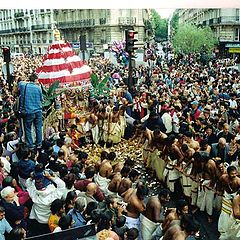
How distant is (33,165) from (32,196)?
427mm

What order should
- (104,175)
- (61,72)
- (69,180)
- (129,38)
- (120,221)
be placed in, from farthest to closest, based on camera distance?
(129,38) < (61,72) < (104,175) < (69,180) < (120,221)

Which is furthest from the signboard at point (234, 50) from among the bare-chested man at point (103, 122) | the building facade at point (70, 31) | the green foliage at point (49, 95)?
A: the green foliage at point (49, 95)

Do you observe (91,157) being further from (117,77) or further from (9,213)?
(117,77)

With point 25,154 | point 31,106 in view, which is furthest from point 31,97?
point 25,154

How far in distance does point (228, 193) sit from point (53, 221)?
4.57ft

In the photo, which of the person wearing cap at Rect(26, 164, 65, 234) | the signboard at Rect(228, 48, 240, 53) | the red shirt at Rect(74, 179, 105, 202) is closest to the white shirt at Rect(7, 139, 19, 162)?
the person wearing cap at Rect(26, 164, 65, 234)

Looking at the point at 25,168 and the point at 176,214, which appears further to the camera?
the point at 25,168

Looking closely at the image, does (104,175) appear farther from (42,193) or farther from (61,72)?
(61,72)

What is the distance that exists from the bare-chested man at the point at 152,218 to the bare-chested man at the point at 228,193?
1.86 ft

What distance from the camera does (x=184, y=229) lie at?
97.5 inches

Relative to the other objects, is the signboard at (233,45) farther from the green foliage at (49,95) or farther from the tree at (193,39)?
the green foliage at (49,95)

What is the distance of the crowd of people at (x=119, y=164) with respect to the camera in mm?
2697

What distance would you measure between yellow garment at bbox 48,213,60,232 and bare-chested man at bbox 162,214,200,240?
74cm

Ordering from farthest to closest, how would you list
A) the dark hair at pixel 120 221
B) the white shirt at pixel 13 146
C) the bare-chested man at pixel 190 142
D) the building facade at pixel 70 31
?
the building facade at pixel 70 31
the bare-chested man at pixel 190 142
the white shirt at pixel 13 146
the dark hair at pixel 120 221
